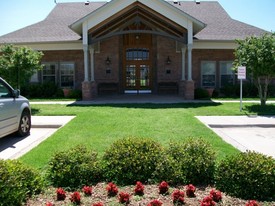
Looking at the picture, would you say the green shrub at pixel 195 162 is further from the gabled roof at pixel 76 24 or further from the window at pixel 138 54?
the window at pixel 138 54

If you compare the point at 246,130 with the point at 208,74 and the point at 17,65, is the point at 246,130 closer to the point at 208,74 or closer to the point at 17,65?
the point at 17,65

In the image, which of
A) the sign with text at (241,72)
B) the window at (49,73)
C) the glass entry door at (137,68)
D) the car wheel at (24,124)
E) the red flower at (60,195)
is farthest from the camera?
the glass entry door at (137,68)

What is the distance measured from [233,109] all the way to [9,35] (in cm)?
1655

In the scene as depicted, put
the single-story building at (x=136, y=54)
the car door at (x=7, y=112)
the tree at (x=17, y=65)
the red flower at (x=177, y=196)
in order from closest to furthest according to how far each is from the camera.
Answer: the red flower at (x=177, y=196), the car door at (x=7, y=112), the tree at (x=17, y=65), the single-story building at (x=136, y=54)

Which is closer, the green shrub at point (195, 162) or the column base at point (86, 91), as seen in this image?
the green shrub at point (195, 162)

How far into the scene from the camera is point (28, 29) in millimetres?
24719

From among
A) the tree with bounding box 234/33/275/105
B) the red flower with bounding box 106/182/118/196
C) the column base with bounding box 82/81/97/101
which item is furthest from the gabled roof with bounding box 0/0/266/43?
the red flower with bounding box 106/182/118/196

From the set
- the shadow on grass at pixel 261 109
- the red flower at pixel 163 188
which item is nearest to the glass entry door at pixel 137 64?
the shadow on grass at pixel 261 109

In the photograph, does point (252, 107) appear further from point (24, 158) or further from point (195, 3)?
point (195, 3)

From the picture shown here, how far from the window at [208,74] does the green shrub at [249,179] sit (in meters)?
19.5

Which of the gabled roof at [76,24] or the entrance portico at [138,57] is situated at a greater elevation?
the gabled roof at [76,24]

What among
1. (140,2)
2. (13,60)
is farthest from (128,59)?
(13,60)

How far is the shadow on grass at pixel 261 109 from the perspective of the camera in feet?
47.6

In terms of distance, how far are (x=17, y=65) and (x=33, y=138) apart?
6.56 metres
